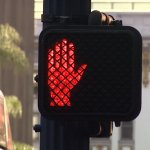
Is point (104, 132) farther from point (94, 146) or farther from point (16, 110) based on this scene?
point (94, 146)

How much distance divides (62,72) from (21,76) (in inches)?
1908

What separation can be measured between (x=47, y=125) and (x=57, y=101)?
1.70 feet

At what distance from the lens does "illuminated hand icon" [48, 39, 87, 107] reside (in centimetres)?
384

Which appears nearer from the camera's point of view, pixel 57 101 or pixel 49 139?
pixel 57 101

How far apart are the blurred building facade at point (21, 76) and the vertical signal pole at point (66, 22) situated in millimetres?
47009

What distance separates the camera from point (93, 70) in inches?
152

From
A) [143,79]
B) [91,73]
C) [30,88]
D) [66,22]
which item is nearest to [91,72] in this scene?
[91,73]

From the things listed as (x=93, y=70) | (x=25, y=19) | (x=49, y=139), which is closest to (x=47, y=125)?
(x=49, y=139)

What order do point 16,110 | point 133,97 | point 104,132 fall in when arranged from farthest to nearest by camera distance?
point 16,110
point 104,132
point 133,97

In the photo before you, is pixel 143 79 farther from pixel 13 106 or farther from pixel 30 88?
pixel 13 106

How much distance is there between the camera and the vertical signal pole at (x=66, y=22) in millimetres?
4172

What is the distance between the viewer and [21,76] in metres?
52.2

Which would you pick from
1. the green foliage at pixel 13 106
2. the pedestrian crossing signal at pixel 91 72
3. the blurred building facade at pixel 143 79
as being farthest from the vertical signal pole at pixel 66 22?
the blurred building facade at pixel 143 79

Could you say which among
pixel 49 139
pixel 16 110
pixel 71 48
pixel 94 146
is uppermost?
pixel 71 48
